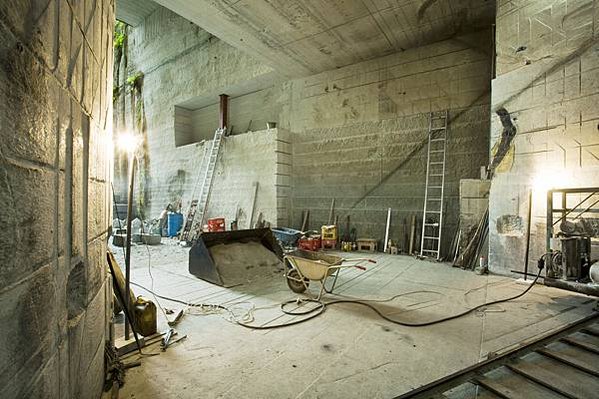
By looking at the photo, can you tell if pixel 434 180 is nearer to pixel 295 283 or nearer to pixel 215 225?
pixel 295 283

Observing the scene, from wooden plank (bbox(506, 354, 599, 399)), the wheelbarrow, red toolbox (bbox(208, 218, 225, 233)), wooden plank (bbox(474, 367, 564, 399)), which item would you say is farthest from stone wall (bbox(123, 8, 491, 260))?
wooden plank (bbox(474, 367, 564, 399))

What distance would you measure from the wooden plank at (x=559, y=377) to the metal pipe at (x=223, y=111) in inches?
373

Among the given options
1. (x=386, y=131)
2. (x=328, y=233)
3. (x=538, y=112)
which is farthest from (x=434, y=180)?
(x=328, y=233)

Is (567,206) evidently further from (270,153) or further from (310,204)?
(270,153)

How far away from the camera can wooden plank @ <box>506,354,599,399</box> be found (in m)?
1.69

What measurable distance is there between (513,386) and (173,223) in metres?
9.24

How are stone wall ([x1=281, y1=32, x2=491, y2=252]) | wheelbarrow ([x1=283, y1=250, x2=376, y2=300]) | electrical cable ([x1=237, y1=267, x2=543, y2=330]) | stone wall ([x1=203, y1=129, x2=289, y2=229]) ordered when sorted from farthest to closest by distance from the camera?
stone wall ([x1=203, y1=129, x2=289, y2=229]), stone wall ([x1=281, y1=32, x2=491, y2=252]), wheelbarrow ([x1=283, y1=250, x2=376, y2=300]), electrical cable ([x1=237, y1=267, x2=543, y2=330])

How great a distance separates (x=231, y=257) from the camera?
4.36 m

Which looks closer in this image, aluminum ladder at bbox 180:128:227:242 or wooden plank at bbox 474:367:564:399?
wooden plank at bbox 474:367:564:399

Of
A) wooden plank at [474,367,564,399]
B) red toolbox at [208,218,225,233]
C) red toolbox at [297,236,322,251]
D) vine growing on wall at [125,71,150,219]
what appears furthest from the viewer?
vine growing on wall at [125,71,150,219]

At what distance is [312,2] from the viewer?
17.0 feet

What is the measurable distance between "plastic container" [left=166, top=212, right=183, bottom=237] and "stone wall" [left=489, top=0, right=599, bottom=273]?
8.37m

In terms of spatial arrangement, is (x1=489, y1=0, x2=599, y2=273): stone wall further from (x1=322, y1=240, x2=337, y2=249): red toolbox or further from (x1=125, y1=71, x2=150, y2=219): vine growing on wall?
(x1=125, y1=71, x2=150, y2=219): vine growing on wall

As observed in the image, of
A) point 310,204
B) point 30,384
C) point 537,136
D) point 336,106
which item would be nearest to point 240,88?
point 336,106
